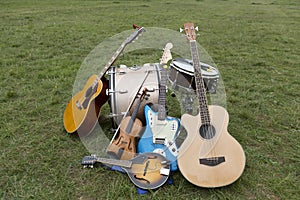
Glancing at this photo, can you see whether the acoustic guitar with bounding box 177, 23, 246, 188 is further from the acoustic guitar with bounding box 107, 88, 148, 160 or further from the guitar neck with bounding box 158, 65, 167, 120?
the acoustic guitar with bounding box 107, 88, 148, 160

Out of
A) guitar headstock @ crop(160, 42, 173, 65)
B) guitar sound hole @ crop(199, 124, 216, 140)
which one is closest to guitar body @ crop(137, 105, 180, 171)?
guitar sound hole @ crop(199, 124, 216, 140)

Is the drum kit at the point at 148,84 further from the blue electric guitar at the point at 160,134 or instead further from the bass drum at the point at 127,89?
the blue electric guitar at the point at 160,134

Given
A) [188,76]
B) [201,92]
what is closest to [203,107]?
[201,92]

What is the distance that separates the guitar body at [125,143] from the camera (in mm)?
2432

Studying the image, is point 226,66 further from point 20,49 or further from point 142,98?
point 20,49

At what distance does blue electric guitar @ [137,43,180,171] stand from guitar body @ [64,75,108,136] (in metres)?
0.51

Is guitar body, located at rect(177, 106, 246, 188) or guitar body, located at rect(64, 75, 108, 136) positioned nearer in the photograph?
guitar body, located at rect(177, 106, 246, 188)

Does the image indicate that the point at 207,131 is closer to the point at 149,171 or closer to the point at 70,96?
the point at 149,171

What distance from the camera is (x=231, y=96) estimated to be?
3.75 metres

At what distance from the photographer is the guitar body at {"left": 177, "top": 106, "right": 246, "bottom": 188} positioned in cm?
216

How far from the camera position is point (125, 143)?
2.49m

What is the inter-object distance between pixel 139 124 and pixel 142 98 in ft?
0.89

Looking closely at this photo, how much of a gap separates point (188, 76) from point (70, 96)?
5.76ft

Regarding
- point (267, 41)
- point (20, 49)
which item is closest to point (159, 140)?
point (20, 49)
